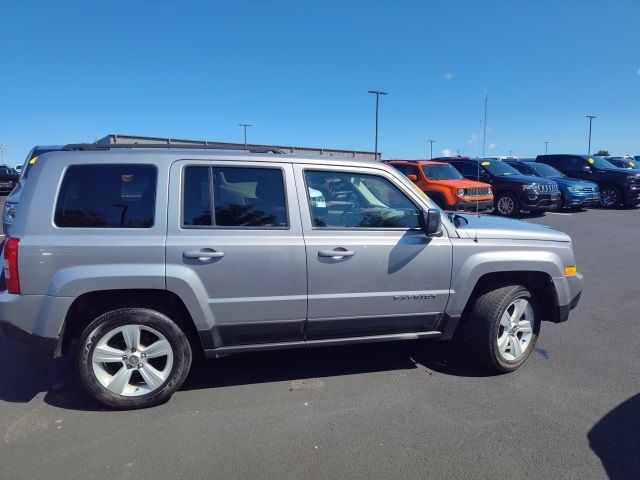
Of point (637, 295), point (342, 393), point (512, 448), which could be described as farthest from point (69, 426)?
point (637, 295)

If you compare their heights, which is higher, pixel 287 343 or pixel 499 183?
pixel 499 183

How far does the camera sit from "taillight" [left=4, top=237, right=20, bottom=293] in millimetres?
3223

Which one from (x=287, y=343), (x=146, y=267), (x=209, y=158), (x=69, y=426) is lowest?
(x=69, y=426)

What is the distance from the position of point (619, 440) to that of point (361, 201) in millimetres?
2339

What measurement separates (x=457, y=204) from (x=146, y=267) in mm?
10933

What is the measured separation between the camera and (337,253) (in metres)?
3.64

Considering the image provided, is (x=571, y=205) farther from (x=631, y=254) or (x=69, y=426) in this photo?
(x=69, y=426)

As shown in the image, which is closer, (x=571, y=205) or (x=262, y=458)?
(x=262, y=458)

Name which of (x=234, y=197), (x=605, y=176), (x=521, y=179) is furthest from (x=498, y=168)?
(x=234, y=197)

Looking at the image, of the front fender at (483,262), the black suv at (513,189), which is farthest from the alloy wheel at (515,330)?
the black suv at (513,189)

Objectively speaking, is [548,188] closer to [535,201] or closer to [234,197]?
[535,201]

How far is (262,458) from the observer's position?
2.96 m

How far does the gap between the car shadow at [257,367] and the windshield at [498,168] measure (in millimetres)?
12144

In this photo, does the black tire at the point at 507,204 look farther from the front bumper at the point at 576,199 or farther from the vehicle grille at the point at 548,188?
the front bumper at the point at 576,199
